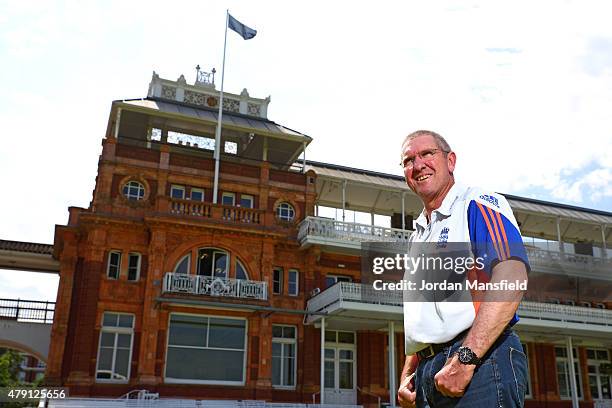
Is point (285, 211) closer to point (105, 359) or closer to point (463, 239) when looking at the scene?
point (105, 359)

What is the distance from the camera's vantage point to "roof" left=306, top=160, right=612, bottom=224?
2941cm

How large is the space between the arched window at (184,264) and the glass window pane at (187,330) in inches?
74.2

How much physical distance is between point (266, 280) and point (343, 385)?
5.72 meters

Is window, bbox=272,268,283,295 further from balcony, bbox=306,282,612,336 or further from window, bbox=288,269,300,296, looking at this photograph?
balcony, bbox=306,282,612,336

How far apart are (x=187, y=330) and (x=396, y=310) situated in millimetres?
8291

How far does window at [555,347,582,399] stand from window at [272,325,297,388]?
13996mm

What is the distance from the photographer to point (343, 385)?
26109mm

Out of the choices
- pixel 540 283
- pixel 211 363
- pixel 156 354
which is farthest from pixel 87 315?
pixel 540 283

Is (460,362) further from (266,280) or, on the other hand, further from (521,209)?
(521,209)

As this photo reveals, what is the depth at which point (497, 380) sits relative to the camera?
8.55 ft

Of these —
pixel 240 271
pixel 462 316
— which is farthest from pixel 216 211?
pixel 462 316

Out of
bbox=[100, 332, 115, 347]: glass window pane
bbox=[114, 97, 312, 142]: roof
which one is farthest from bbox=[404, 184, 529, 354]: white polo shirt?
bbox=[114, 97, 312, 142]: roof

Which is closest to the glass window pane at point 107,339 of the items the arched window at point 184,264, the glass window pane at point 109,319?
the glass window pane at point 109,319

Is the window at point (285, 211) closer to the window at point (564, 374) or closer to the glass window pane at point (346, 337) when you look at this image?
the glass window pane at point (346, 337)
